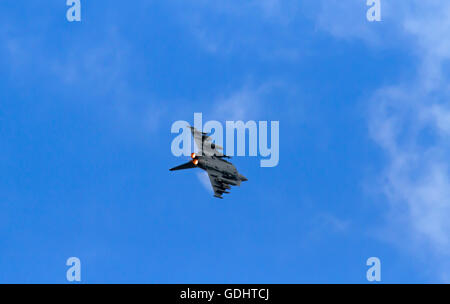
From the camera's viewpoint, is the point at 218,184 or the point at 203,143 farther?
the point at 218,184

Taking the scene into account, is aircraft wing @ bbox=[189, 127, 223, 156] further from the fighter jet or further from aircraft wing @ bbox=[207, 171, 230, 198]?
aircraft wing @ bbox=[207, 171, 230, 198]

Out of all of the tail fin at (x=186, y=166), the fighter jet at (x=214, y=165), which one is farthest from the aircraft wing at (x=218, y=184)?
the tail fin at (x=186, y=166)

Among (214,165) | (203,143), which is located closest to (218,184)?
(214,165)

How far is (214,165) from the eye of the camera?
152500 mm

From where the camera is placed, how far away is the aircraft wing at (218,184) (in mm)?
153625

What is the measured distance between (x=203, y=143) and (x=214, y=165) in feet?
16.6

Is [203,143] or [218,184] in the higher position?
[203,143]

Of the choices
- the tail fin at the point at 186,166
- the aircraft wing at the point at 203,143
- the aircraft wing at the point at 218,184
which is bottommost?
the aircraft wing at the point at 218,184

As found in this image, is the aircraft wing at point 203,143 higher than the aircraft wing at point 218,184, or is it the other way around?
the aircraft wing at point 203,143

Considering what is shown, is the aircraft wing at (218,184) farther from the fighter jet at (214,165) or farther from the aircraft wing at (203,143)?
the aircraft wing at (203,143)

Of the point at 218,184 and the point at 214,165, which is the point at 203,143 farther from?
the point at 218,184
